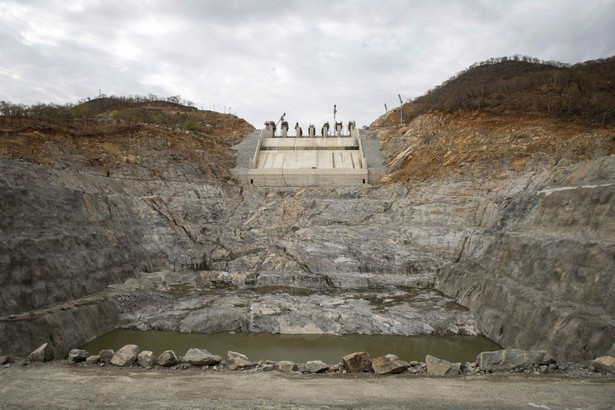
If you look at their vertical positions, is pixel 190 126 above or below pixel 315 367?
above

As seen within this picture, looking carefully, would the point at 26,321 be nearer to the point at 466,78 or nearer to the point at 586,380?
the point at 586,380

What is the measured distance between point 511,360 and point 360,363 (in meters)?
2.73

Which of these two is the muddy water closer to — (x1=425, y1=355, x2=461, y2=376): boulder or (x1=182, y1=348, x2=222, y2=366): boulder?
(x1=182, y1=348, x2=222, y2=366): boulder

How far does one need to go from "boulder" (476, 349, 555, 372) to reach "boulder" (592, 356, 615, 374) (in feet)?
2.14

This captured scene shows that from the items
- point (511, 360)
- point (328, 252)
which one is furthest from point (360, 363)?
point (328, 252)

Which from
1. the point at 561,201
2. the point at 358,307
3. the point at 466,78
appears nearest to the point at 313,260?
the point at 358,307

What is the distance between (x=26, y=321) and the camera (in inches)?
350

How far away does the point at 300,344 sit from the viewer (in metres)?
10.7

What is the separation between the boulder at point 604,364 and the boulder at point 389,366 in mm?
3161

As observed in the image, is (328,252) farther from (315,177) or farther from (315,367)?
(315,367)

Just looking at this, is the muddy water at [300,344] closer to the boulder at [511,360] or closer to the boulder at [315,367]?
the boulder at [315,367]

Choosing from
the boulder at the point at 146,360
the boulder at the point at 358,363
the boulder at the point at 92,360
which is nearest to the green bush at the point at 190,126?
the boulder at the point at 92,360

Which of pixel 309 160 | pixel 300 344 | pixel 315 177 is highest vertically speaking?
pixel 309 160

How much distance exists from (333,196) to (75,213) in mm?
13630
